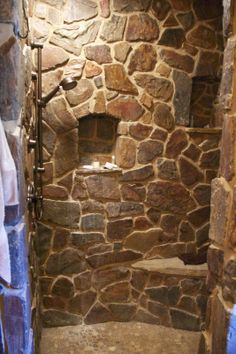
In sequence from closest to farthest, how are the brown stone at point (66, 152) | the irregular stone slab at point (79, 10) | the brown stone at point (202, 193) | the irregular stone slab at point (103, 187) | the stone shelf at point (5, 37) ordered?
1. the stone shelf at point (5, 37)
2. the irregular stone slab at point (79, 10)
3. the brown stone at point (66, 152)
4. the irregular stone slab at point (103, 187)
5. the brown stone at point (202, 193)

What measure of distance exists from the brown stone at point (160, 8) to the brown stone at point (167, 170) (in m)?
1.07

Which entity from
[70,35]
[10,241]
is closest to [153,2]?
[70,35]

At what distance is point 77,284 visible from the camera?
2445 millimetres

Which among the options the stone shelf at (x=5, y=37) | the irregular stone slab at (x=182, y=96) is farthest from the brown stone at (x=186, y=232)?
the stone shelf at (x=5, y=37)

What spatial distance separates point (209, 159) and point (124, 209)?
808 mm

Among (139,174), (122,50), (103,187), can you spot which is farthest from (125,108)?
(103,187)

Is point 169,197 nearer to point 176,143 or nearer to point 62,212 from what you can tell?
point 176,143

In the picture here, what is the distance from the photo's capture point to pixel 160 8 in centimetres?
229

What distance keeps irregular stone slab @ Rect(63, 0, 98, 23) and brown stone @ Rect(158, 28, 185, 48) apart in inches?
20.8

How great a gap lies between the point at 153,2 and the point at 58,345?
2.57m

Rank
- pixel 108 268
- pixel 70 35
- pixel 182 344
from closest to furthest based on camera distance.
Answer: pixel 70 35, pixel 182 344, pixel 108 268

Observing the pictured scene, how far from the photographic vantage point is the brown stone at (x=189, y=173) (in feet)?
8.23

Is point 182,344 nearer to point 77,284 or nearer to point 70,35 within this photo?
point 77,284

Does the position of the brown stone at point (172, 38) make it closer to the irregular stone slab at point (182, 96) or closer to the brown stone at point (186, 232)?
the irregular stone slab at point (182, 96)
